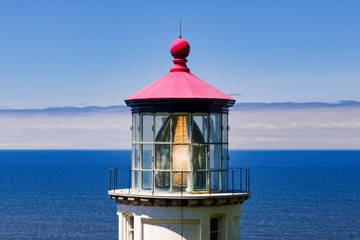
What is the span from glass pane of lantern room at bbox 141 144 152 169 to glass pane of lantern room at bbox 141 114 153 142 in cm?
15

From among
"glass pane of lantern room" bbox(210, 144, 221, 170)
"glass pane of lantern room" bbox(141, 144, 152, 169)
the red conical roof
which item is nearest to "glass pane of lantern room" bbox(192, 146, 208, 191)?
"glass pane of lantern room" bbox(210, 144, 221, 170)

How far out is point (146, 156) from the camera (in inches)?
524

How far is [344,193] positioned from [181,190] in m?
98.4

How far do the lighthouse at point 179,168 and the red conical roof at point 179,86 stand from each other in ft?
0.07

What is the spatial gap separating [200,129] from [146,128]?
1.15m

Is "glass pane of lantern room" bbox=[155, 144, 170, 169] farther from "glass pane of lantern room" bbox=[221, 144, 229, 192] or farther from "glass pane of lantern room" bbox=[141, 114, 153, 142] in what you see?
"glass pane of lantern room" bbox=[221, 144, 229, 192]

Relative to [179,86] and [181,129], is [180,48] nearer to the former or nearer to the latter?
[179,86]

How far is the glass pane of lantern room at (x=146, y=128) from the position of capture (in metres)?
13.2

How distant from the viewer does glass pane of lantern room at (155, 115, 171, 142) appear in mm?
13025

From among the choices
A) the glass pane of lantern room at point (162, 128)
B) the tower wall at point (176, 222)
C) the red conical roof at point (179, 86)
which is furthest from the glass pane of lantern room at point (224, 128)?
the tower wall at point (176, 222)

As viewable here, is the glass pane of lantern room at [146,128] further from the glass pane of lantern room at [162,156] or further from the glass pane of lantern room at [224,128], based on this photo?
the glass pane of lantern room at [224,128]

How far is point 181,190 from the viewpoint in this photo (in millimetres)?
12742

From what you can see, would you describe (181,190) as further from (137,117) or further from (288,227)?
(288,227)

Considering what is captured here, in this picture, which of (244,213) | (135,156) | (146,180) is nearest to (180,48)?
(135,156)
